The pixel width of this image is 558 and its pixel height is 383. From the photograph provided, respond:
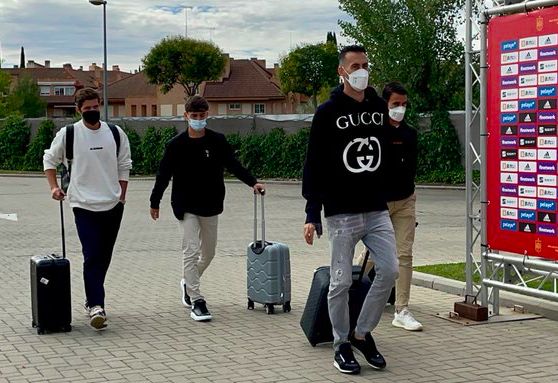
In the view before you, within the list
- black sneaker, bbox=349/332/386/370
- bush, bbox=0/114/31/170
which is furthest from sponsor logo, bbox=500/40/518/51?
bush, bbox=0/114/31/170

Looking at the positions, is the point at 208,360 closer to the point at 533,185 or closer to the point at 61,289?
the point at 61,289

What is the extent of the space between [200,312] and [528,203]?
2.95 m

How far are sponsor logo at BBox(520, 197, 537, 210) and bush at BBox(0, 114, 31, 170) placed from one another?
3405 cm

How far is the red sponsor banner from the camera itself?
7.08 m

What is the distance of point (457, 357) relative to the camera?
6602mm

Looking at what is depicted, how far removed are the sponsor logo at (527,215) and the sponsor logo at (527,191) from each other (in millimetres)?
135

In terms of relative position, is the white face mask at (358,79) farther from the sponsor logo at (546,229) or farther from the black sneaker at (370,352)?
the sponsor logo at (546,229)

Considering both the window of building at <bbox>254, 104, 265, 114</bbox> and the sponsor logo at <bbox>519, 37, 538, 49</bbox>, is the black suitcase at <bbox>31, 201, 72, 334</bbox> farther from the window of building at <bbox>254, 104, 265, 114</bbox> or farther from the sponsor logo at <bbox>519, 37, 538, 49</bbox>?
the window of building at <bbox>254, 104, 265, 114</bbox>

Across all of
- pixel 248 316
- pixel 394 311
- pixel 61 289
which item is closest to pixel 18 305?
pixel 61 289

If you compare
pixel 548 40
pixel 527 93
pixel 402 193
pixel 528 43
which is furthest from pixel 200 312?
pixel 548 40

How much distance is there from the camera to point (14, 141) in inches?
1548

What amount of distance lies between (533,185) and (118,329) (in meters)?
3.65

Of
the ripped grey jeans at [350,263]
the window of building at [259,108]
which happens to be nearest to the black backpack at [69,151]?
the ripped grey jeans at [350,263]

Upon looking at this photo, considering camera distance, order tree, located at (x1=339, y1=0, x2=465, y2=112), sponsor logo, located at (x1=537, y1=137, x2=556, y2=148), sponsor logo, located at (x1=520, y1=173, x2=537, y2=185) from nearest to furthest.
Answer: sponsor logo, located at (x1=537, y1=137, x2=556, y2=148) → sponsor logo, located at (x1=520, y1=173, x2=537, y2=185) → tree, located at (x1=339, y1=0, x2=465, y2=112)
